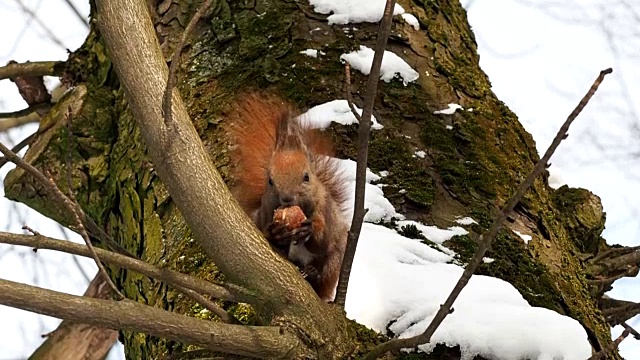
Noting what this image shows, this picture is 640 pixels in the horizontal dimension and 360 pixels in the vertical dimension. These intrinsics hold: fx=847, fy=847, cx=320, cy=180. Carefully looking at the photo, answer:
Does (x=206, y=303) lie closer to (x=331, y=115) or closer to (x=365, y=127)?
(x=365, y=127)

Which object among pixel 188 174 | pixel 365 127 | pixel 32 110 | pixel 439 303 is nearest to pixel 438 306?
pixel 439 303

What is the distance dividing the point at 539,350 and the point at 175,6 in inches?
54.4

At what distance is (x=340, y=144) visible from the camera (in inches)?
80.2

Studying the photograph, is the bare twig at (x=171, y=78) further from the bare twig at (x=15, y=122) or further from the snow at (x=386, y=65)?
the bare twig at (x=15, y=122)

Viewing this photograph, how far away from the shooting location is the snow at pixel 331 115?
6.63 ft

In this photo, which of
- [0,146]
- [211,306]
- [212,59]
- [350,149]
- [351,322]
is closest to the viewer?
[0,146]

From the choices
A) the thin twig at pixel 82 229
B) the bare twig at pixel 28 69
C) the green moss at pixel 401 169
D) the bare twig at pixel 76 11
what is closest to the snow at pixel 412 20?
the green moss at pixel 401 169

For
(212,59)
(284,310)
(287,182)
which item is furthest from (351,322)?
(212,59)

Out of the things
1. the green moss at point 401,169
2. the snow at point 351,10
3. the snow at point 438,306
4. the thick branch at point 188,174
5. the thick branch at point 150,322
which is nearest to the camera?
the thick branch at point 150,322

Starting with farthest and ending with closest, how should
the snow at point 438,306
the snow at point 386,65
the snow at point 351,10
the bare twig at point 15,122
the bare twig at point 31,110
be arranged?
the bare twig at point 15,122 < the bare twig at point 31,110 < the snow at point 351,10 < the snow at point 386,65 < the snow at point 438,306

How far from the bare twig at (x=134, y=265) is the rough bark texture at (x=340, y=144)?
0.32 metres

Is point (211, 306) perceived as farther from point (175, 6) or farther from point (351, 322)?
point (175, 6)

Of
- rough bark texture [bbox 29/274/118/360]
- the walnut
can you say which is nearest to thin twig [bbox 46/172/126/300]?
the walnut

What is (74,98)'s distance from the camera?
7.40 feet
